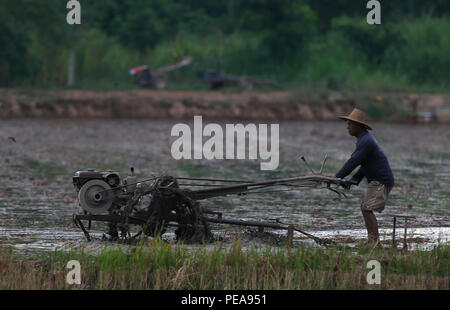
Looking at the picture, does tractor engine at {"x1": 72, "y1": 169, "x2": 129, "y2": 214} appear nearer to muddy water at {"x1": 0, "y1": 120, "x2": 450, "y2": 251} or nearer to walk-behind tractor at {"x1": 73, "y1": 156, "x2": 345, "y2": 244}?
walk-behind tractor at {"x1": 73, "y1": 156, "x2": 345, "y2": 244}

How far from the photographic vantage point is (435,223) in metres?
13.5

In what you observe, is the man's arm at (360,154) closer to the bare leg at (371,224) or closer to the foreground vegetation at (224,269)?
the bare leg at (371,224)

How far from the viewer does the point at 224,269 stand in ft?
29.7

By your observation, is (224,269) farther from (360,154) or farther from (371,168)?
(371,168)

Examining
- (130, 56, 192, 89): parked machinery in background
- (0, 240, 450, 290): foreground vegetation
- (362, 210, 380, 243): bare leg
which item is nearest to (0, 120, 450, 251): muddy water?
(362, 210, 380, 243): bare leg

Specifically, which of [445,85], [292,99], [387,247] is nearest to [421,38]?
[445,85]

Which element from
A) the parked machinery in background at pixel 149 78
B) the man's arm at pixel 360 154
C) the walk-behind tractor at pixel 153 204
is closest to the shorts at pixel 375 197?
the man's arm at pixel 360 154

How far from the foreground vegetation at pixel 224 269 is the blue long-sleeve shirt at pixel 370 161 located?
Result: 1198 mm

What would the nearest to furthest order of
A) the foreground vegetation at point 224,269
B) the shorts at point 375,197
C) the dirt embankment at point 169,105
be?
the foreground vegetation at point 224,269, the shorts at point 375,197, the dirt embankment at point 169,105

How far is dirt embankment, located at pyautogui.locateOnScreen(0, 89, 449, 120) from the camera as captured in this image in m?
36.6

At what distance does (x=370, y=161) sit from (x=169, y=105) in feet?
91.6

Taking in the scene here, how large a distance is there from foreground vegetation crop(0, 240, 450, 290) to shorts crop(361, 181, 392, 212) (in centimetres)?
101

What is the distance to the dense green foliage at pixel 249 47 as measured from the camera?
40281 millimetres
